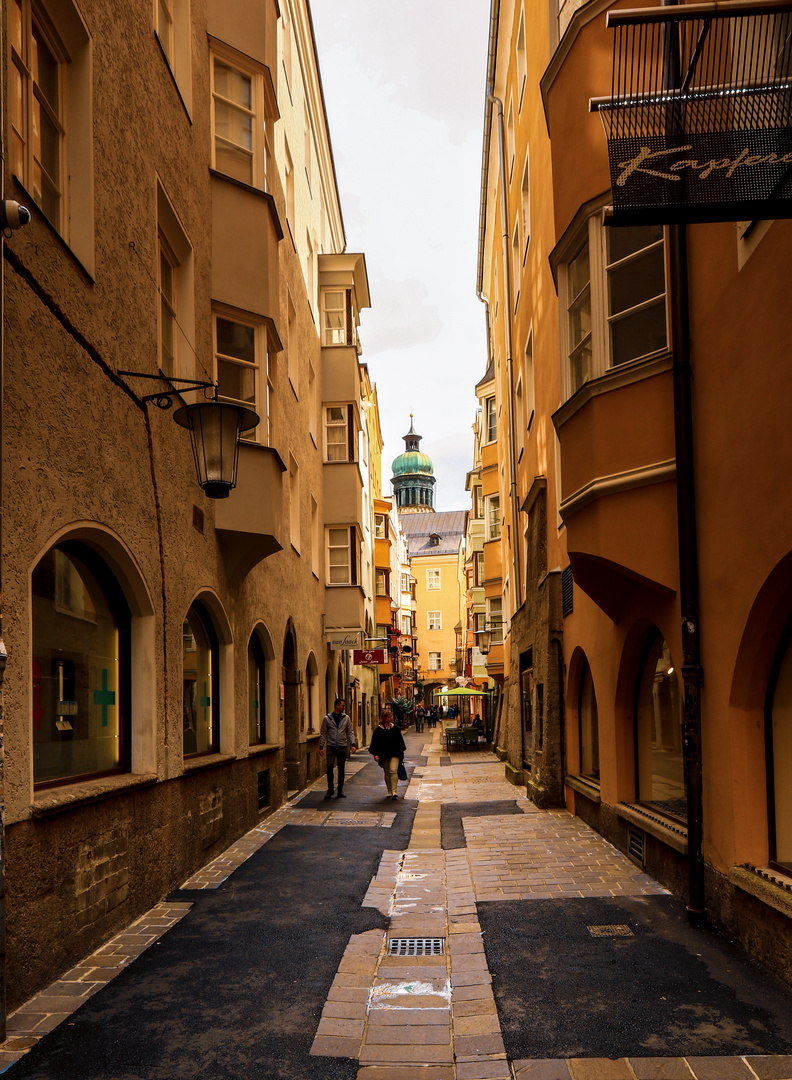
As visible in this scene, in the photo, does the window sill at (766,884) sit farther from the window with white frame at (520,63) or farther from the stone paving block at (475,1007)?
the window with white frame at (520,63)

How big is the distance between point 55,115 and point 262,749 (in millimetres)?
8930

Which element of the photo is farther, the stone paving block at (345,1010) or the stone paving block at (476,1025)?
the stone paving block at (345,1010)

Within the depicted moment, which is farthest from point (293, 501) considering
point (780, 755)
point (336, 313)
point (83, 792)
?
point (780, 755)

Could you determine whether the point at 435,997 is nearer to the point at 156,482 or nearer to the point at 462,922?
the point at 462,922

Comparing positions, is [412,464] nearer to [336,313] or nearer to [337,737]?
[336,313]

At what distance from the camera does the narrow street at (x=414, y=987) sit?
15.3 feet

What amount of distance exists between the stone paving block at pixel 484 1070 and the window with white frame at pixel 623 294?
18.7 ft

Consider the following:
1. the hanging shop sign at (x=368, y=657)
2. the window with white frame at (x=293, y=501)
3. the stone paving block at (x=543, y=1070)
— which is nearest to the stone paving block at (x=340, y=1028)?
the stone paving block at (x=543, y=1070)

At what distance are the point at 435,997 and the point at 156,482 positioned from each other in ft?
16.8

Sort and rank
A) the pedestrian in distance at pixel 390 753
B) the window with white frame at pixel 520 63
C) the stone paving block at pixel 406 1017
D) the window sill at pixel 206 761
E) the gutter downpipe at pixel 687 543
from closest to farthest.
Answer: the stone paving block at pixel 406 1017 → the gutter downpipe at pixel 687 543 → the window sill at pixel 206 761 → the pedestrian in distance at pixel 390 753 → the window with white frame at pixel 520 63

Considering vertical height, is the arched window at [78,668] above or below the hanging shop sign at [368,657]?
above

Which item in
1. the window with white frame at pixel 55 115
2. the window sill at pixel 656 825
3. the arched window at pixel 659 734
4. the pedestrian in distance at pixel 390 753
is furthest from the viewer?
the pedestrian in distance at pixel 390 753

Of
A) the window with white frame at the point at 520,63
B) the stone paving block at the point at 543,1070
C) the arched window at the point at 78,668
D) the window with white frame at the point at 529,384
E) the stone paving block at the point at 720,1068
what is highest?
the window with white frame at the point at 520,63

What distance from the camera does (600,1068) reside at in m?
4.48
